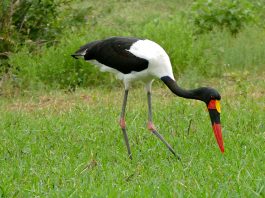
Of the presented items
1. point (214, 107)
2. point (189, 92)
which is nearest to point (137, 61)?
point (189, 92)

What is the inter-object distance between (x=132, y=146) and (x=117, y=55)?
2.51ft

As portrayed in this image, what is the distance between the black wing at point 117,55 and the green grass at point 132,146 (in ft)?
2.15

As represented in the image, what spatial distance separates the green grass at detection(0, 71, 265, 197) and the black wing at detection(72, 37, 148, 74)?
2.15ft

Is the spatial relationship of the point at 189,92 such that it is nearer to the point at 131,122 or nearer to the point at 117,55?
the point at 117,55

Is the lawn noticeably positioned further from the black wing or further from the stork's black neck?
the black wing

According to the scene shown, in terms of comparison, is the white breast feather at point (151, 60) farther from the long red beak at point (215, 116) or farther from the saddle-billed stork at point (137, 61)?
the long red beak at point (215, 116)

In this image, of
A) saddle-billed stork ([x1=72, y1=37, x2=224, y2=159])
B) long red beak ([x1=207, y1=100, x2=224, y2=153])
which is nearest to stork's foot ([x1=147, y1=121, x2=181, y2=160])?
saddle-billed stork ([x1=72, y1=37, x2=224, y2=159])

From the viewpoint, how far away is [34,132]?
6.39 m

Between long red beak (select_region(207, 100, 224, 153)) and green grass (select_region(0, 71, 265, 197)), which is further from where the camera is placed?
long red beak (select_region(207, 100, 224, 153))

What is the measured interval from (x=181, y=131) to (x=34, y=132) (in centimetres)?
133

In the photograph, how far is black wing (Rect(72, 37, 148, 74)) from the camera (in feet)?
18.9

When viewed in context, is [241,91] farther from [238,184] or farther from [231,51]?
[238,184]

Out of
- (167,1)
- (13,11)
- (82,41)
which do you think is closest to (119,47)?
(82,41)

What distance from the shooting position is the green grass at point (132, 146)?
436cm
